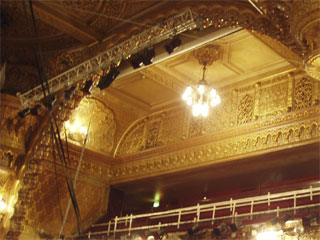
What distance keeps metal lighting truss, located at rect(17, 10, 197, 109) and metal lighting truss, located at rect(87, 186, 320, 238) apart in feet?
8.30

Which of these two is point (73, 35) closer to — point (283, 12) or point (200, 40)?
point (200, 40)

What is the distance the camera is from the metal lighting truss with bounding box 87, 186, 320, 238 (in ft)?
22.3

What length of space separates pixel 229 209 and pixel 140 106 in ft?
9.27

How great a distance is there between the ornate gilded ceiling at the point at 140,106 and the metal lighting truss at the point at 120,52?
0.18m

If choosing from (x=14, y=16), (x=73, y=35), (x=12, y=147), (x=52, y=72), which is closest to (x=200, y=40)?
(x=73, y=35)

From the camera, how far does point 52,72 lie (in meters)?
8.64

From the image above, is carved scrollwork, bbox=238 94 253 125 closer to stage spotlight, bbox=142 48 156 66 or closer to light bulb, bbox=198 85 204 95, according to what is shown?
light bulb, bbox=198 85 204 95

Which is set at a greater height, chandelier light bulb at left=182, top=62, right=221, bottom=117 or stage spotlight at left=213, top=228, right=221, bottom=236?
chandelier light bulb at left=182, top=62, right=221, bottom=117

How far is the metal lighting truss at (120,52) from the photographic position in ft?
21.7

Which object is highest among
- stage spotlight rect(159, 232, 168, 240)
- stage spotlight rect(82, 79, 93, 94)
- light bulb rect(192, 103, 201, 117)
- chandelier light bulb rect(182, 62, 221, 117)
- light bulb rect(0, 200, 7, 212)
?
chandelier light bulb rect(182, 62, 221, 117)

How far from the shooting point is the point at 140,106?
10078 mm

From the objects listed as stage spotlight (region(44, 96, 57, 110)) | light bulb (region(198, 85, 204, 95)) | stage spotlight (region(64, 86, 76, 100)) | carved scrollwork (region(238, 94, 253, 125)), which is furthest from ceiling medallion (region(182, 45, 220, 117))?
stage spotlight (region(44, 96, 57, 110))

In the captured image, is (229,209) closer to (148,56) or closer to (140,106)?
(140,106)

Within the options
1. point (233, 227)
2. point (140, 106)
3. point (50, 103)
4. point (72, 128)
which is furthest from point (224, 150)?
point (50, 103)
